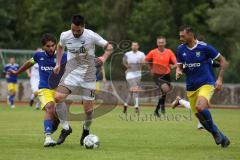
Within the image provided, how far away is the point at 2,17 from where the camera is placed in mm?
57281

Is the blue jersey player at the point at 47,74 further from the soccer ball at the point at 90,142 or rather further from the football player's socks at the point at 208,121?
the football player's socks at the point at 208,121

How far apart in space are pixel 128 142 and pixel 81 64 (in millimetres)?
1926

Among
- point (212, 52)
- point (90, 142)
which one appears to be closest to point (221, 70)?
point (212, 52)

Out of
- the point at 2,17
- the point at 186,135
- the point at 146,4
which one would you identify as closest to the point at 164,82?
the point at 186,135

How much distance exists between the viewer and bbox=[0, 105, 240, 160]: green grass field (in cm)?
1171

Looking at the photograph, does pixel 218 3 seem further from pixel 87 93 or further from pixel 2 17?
pixel 87 93

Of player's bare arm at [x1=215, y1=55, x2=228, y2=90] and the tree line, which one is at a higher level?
player's bare arm at [x1=215, y1=55, x2=228, y2=90]

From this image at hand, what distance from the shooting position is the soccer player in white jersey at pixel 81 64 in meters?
13.4

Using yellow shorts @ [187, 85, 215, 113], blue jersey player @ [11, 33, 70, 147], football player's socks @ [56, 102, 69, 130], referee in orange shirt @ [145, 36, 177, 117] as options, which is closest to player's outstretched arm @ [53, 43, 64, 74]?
blue jersey player @ [11, 33, 70, 147]

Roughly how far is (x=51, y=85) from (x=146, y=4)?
137 feet

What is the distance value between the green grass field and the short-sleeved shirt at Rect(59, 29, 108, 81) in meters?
1.45

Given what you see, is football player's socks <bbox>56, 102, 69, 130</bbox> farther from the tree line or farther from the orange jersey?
the tree line

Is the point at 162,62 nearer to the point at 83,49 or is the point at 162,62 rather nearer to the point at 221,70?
the point at 221,70

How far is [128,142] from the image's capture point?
14289 millimetres
